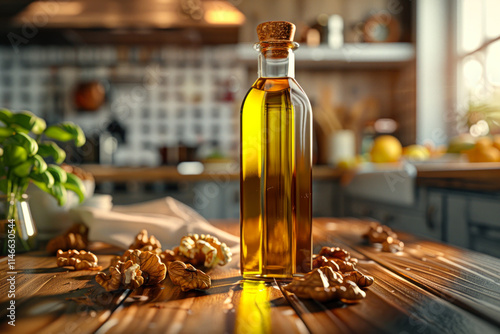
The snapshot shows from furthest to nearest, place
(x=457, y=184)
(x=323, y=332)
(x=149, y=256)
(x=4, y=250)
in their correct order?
(x=457, y=184), (x=4, y=250), (x=149, y=256), (x=323, y=332)

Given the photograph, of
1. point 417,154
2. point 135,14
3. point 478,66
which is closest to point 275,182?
point 417,154

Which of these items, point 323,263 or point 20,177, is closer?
point 323,263

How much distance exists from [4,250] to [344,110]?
286 cm

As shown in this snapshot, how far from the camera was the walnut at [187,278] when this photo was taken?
450 mm

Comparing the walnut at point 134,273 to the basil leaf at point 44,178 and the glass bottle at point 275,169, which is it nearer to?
the glass bottle at point 275,169

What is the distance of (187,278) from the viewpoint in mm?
453

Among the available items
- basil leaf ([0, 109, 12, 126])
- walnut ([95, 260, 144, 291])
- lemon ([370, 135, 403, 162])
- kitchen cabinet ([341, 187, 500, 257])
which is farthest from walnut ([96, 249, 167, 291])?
lemon ([370, 135, 403, 162])

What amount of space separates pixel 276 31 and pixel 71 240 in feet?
1.53

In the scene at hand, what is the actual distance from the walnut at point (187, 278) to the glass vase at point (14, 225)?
32 centimetres

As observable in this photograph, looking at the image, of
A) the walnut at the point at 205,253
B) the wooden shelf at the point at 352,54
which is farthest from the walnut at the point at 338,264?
the wooden shelf at the point at 352,54

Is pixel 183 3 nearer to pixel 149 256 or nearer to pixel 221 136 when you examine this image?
pixel 221 136

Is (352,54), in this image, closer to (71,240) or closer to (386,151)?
(386,151)

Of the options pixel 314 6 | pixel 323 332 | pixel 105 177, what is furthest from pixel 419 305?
pixel 314 6

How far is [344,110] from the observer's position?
3271 millimetres
